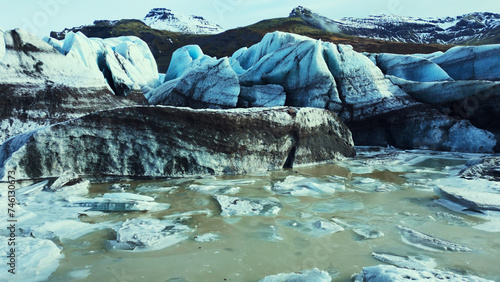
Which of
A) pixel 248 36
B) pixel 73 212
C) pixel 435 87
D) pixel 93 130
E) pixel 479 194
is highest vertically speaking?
pixel 248 36

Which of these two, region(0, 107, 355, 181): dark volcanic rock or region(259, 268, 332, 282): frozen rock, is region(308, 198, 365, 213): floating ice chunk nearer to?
region(259, 268, 332, 282): frozen rock

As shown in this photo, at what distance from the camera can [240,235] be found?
2.38m

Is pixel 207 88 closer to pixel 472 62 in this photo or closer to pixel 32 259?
pixel 32 259

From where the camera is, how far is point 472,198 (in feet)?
9.85

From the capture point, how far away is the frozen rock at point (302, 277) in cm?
171

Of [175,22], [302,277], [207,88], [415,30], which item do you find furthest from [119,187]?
[175,22]

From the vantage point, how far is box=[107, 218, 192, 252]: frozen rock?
2148 millimetres

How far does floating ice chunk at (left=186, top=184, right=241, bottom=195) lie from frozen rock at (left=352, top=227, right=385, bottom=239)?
4.79 ft

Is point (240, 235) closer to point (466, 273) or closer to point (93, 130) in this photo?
point (466, 273)

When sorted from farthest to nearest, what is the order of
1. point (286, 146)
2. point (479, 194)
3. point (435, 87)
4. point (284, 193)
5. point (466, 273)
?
1. point (435, 87)
2. point (286, 146)
3. point (284, 193)
4. point (479, 194)
5. point (466, 273)

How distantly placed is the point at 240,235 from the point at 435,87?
727cm

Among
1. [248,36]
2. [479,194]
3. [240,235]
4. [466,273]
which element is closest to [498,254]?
[466,273]

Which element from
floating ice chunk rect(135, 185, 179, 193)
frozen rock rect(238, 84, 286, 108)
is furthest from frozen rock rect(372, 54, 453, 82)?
floating ice chunk rect(135, 185, 179, 193)

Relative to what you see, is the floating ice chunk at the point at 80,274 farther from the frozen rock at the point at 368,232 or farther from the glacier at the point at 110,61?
the glacier at the point at 110,61
